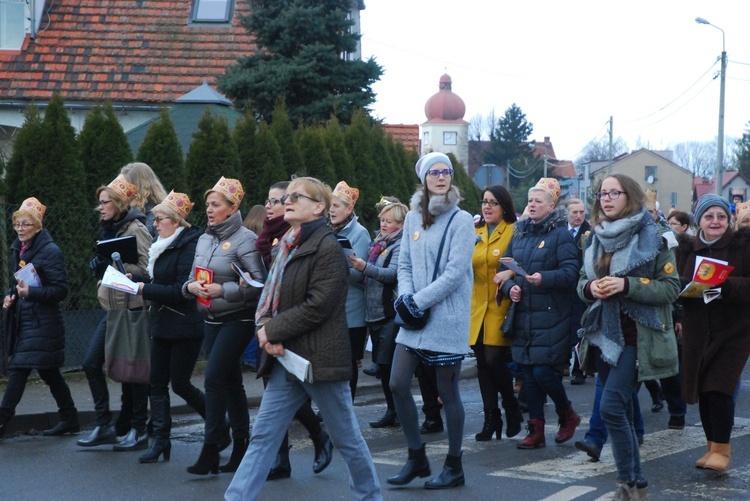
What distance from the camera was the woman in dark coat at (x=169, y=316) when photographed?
6973mm

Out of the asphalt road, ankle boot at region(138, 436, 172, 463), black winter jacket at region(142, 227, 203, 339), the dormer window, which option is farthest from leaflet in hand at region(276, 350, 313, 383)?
the dormer window

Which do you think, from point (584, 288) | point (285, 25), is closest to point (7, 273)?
point (584, 288)

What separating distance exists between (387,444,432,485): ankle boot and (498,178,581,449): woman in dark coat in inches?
59.8

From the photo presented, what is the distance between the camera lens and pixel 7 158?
11.7 m

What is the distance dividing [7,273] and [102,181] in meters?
1.81

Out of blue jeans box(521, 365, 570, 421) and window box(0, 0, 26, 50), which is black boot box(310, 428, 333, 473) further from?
window box(0, 0, 26, 50)

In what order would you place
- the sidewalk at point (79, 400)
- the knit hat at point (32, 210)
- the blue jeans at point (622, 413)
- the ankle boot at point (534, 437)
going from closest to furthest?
the blue jeans at point (622, 413) → the ankle boot at point (534, 437) → the knit hat at point (32, 210) → the sidewalk at point (79, 400)

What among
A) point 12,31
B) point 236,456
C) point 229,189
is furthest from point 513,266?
point 12,31

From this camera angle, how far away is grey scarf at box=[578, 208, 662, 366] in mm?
6082

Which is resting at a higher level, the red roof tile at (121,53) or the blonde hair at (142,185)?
the red roof tile at (121,53)

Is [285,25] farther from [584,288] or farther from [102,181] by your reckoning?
[584,288]

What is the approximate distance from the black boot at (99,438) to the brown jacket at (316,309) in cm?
294

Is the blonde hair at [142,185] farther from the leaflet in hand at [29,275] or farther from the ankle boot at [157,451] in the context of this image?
the ankle boot at [157,451]

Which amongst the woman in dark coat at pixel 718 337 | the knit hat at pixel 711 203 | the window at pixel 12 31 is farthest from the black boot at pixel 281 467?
the window at pixel 12 31
